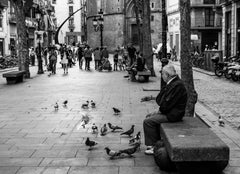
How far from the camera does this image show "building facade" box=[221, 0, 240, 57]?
102 feet

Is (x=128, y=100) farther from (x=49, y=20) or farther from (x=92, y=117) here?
(x=49, y=20)

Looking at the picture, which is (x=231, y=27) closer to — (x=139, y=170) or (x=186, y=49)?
(x=186, y=49)

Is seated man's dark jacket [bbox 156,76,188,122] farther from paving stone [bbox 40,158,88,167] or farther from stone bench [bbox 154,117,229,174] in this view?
paving stone [bbox 40,158,88,167]

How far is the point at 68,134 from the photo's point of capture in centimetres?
830

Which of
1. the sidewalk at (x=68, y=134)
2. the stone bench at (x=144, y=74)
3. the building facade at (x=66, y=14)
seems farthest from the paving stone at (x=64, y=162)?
the building facade at (x=66, y=14)

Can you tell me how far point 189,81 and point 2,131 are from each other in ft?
12.8

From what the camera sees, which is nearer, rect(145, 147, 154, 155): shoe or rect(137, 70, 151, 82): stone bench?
rect(145, 147, 154, 155): shoe

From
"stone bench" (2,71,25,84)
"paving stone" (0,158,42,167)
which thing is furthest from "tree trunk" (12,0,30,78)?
"paving stone" (0,158,42,167)

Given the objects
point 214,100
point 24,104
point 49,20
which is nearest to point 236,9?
point 214,100

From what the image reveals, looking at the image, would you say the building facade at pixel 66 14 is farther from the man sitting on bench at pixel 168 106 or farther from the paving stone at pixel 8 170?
the paving stone at pixel 8 170

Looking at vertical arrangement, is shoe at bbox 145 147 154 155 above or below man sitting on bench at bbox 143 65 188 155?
below

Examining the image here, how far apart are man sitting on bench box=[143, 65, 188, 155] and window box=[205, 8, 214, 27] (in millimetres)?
39017

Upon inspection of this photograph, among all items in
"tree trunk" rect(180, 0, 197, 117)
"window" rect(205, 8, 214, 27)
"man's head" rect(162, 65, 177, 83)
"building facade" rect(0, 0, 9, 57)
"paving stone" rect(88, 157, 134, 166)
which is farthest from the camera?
"building facade" rect(0, 0, 9, 57)

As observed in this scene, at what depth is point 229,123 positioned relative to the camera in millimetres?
9336
